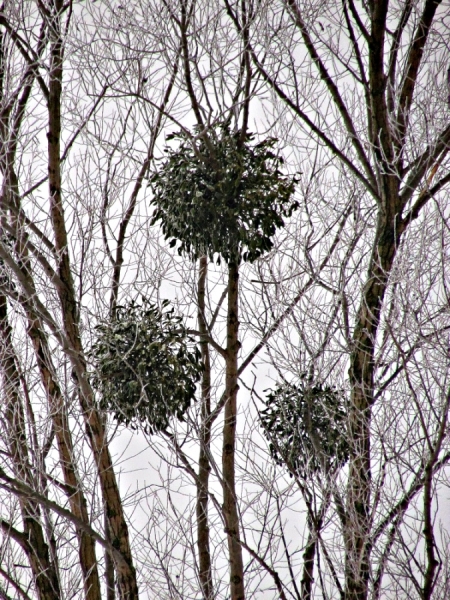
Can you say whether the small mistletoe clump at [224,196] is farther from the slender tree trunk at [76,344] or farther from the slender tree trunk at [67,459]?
the slender tree trunk at [67,459]

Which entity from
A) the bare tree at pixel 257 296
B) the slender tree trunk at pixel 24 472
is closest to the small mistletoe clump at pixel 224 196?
the bare tree at pixel 257 296

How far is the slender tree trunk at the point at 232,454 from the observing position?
2832 mm

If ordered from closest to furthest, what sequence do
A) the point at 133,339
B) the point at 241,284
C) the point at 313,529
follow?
the point at 133,339 → the point at 313,529 → the point at 241,284

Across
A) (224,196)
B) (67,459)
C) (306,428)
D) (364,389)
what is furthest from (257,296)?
(67,459)

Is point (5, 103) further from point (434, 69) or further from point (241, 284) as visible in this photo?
point (434, 69)

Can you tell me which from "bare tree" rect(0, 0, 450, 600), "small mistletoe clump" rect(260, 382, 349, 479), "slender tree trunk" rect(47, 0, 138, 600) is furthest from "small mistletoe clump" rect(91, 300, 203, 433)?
"small mistletoe clump" rect(260, 382, 349, 479)

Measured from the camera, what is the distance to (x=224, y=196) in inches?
95.8

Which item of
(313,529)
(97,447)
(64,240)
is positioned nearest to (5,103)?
(64,240)

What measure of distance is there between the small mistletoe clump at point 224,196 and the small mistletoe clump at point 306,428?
1.83ft

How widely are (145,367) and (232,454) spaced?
68cm

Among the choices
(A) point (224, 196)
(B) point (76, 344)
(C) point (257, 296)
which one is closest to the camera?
(A) point (224, 196)

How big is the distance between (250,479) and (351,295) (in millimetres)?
910

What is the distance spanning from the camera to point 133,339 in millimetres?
2510

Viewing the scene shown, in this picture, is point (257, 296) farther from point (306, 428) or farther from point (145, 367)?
A: point (145, 367)
